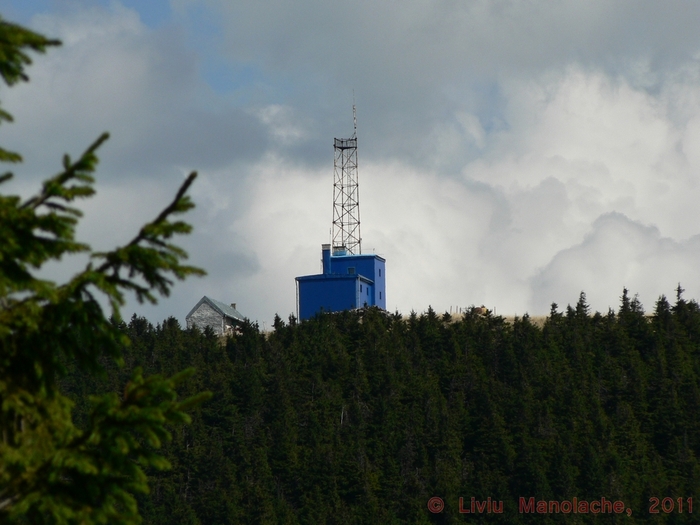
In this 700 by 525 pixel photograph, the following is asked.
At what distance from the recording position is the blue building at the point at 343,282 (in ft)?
235

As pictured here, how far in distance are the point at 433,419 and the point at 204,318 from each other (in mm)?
22852

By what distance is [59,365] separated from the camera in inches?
295

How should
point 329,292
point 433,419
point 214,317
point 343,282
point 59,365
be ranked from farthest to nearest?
point 214,317
point 433,419
point 329,292
point 343,282
point 59,365

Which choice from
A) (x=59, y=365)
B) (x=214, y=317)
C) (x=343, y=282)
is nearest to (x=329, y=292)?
(x=343, y=282)

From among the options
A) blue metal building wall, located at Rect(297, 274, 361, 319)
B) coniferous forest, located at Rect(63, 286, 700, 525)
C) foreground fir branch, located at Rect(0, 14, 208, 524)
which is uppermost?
blue metal building wall, located at Rect(297, 274, 361, 319)

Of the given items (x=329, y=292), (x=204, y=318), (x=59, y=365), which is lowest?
(x=59, y=365)

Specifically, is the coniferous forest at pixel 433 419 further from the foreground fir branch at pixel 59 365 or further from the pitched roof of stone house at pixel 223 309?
the foreground fir branch at pixel 59 365

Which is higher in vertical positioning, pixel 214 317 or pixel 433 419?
pixel 214 317

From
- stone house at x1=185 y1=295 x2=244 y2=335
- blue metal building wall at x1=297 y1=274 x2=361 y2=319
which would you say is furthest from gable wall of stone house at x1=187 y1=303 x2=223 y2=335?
blue metal building wall at x1=297 y1=274 x2=361 y2=319

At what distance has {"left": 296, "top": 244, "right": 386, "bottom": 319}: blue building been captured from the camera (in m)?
71.6

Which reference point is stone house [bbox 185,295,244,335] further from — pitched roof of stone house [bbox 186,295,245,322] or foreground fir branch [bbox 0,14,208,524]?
foreground fir branch [bbox 0,14,208,524]

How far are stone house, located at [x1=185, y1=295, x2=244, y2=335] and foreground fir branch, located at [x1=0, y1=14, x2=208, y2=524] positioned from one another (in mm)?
82764

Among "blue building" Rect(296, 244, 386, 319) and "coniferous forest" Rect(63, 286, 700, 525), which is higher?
"blue building" Rect(296, 244, 386, 319)

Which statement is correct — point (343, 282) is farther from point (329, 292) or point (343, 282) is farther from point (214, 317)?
point (214, 317)
